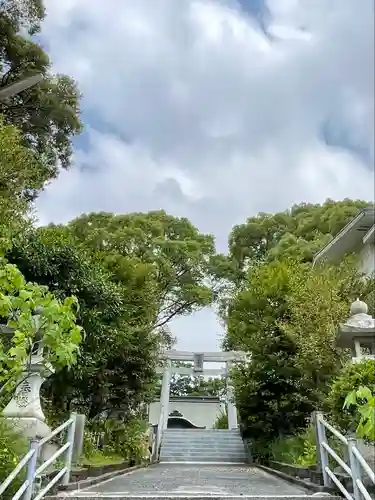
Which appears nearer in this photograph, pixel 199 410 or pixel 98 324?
pixel 98 324

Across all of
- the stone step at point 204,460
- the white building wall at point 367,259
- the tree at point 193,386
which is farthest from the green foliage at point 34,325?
the tree at point 193,386

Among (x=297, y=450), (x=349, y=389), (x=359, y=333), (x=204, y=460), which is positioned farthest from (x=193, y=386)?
(x=349, y=389)

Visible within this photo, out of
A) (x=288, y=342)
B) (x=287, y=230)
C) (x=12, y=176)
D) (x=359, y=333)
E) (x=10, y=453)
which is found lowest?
(x=10, y=453)

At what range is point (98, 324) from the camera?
8305 millimetres

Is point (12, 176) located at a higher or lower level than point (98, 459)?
higher

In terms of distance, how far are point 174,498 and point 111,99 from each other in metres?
4.12

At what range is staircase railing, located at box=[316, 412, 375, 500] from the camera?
12.2ft

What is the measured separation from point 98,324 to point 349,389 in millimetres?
4551

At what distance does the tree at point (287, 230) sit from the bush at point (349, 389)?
12.5 metres

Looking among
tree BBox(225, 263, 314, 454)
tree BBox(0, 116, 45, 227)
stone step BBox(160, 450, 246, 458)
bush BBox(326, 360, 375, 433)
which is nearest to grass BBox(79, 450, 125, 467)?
bush BBox(326, 360, 375, 433)

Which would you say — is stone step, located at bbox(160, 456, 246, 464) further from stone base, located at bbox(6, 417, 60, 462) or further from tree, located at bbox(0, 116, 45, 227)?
tree, located at bbox(0, 116, 45, 227)

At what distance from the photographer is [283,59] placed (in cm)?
275

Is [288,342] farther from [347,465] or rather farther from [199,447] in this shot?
[347,465]

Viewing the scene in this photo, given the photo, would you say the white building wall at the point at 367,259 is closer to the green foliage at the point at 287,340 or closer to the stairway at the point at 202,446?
the green foliage at the point at 287,340
